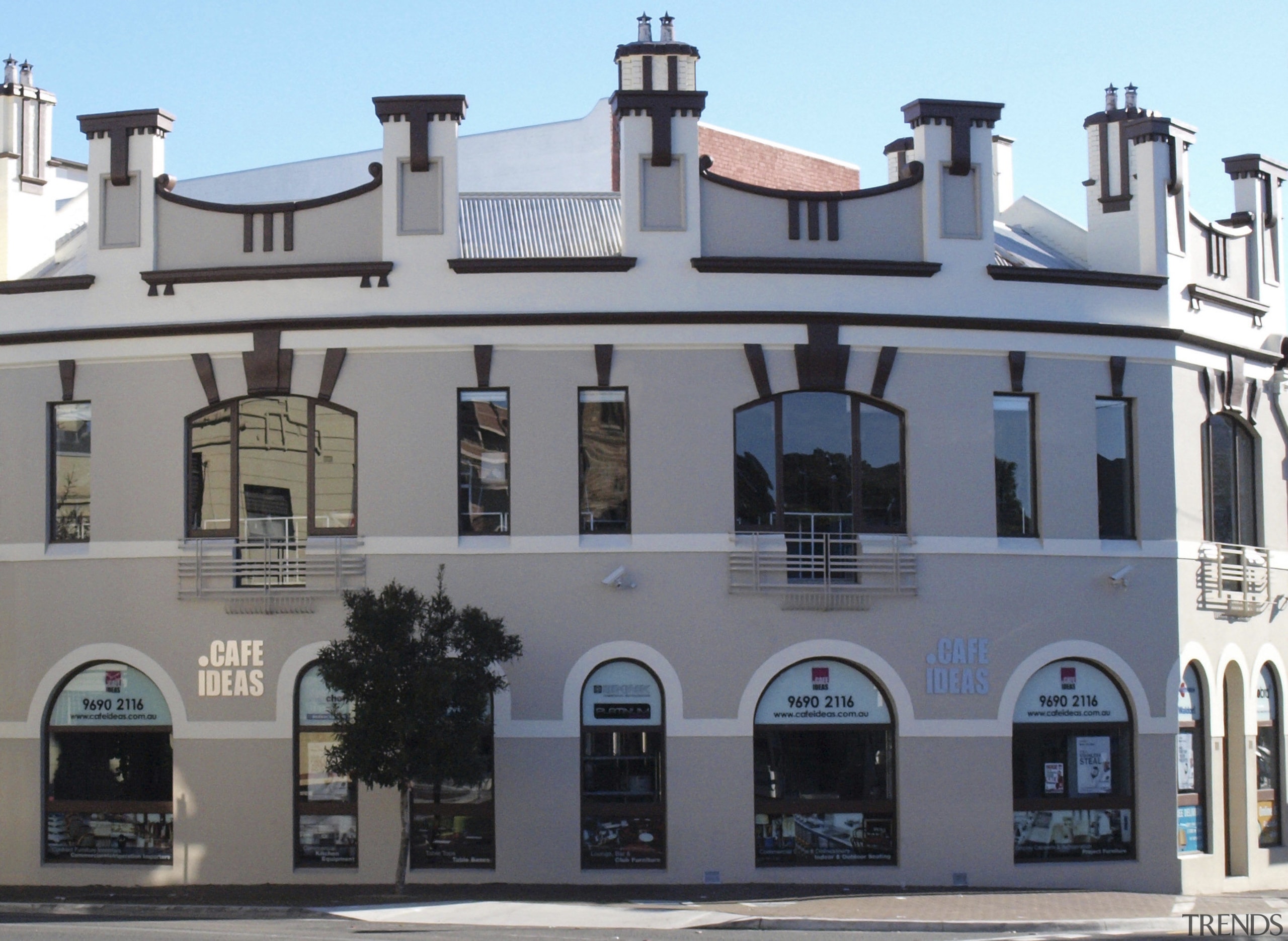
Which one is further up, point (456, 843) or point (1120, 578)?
point (1120, 578)

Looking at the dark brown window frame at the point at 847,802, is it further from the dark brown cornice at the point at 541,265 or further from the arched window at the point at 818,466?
the dark brown cornice at the point at 541,265

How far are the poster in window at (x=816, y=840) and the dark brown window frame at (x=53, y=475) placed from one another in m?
9.68

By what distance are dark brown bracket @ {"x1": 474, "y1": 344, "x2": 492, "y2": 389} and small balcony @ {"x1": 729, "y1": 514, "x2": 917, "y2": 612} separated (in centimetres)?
376

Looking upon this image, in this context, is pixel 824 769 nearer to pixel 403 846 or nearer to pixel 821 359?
pixel 821 359

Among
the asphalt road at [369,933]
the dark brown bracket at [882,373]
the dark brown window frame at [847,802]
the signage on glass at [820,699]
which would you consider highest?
the dark brown bracket at [882,373]

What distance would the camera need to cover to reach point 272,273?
2094 cm

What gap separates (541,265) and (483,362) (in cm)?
145

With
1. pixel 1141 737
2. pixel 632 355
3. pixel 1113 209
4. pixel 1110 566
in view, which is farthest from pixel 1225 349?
pixel 632 355

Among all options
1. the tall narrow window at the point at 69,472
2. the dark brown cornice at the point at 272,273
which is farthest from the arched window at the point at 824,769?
the tall narrow window at the point at 69,472

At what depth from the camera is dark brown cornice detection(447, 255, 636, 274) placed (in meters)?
20.7

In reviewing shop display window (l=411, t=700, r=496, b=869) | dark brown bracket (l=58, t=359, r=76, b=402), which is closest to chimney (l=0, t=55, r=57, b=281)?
dark brown bracket (l=58, t=359, r=76, b=402)

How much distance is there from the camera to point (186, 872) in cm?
2055

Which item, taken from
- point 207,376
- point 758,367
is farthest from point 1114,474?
point 207,376

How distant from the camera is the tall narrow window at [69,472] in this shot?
21484 millimetres
